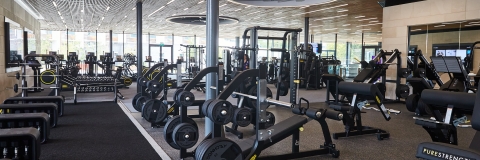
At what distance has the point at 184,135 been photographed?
358cm

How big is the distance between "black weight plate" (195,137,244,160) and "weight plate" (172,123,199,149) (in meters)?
0.65

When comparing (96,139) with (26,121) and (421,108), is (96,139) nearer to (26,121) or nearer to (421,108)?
(26,121)

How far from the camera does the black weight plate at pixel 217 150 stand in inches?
114

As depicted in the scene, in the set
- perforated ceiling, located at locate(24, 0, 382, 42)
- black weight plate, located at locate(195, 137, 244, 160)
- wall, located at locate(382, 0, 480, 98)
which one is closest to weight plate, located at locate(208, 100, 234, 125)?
black weight plate, located at locate(195, 137, 244, 160)

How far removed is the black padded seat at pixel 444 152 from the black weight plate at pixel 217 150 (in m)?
1.66

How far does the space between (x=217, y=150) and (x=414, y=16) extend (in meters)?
7.29

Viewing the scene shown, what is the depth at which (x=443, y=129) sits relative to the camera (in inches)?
105

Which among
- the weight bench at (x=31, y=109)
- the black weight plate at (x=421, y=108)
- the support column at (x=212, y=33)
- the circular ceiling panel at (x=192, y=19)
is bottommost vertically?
the black weight plate at (x=421, y=108)

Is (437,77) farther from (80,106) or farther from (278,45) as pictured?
(278,45)

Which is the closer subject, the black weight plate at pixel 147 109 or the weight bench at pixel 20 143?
the weight bench at pixel 20 143

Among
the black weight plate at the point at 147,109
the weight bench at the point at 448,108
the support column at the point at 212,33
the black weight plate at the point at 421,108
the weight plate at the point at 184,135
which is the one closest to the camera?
the weight bench at the point at 448,108

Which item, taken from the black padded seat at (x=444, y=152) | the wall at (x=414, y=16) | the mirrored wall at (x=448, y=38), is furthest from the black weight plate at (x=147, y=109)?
the wall at (x=414, y=16)

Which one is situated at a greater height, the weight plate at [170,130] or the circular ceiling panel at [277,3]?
the circular ceiling panel at [277,3]

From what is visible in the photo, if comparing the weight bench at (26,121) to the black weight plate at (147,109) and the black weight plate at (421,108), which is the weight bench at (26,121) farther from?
the black weight plate at (421,108)
